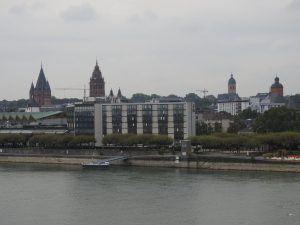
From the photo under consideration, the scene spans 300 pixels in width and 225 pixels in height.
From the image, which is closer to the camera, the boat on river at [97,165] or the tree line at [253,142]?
the boat on river at [97,165]

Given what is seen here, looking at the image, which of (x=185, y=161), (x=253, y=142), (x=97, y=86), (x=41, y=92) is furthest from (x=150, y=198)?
(x=41, y=92)

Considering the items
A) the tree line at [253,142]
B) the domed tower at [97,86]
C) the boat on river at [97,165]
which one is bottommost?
the boat on river at [97,165]

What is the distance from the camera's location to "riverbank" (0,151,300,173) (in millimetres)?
46375

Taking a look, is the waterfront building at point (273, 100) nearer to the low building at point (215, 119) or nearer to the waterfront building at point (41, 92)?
the low building at point (215, 119)

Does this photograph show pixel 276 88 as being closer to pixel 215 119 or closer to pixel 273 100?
pixel 273 100

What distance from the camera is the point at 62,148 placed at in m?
63.1

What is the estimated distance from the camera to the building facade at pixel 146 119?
6281 cm

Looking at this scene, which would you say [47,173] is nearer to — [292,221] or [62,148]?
[62,148]

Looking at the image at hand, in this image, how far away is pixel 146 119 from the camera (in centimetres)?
6412

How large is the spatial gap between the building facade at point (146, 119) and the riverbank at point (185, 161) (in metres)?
7.16

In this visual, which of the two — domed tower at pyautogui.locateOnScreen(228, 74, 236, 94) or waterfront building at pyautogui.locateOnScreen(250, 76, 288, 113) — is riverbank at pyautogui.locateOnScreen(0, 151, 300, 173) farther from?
domed tower at pyautogui.locateOnScreen(228, 74, 236, 94)

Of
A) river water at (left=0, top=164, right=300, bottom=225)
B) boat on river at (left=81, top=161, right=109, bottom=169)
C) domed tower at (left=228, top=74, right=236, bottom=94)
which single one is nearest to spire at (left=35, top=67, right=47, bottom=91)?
domed tower at (left=228, top=74, right=236, bottom=94)

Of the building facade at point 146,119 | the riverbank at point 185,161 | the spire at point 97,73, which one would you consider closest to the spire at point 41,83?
the spire at point 97,73

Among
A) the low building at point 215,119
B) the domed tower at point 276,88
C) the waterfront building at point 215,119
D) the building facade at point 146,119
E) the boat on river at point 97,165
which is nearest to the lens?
the boat on river at point 97,165
